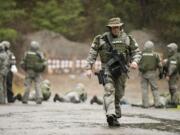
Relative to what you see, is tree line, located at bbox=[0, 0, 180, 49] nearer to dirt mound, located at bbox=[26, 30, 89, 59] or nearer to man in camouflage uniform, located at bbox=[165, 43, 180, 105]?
dirt mound, located at bbox=[26, 30, 89, 59]

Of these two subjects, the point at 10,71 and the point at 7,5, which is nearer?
the point at 10,71

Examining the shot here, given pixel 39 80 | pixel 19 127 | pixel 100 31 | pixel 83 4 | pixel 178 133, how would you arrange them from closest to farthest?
1. pixel 178 133
2. pixel 19 127
3. pixel 39 80
4. pixel 100 31
5. pixel 83 4

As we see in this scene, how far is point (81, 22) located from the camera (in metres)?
51.2

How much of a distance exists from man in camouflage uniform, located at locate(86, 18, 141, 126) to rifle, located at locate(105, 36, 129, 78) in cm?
6

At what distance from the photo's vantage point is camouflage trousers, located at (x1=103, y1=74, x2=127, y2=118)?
13.2 meters

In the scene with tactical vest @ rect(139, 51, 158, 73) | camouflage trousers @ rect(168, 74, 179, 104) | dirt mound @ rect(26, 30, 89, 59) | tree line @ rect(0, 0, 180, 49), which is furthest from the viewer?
tree line @ rect(0, 0, 180, 49)

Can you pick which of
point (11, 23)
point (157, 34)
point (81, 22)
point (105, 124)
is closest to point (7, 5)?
point (11, 23)

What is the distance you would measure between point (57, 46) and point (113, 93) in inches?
1297

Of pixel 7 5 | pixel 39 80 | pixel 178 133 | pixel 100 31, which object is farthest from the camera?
pixel 100 31

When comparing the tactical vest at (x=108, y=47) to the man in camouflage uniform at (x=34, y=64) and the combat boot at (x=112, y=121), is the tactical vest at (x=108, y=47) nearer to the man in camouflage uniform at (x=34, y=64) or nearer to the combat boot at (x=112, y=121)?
the combat boot at (x=112, y=121)

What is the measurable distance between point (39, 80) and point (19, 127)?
10.3 metres

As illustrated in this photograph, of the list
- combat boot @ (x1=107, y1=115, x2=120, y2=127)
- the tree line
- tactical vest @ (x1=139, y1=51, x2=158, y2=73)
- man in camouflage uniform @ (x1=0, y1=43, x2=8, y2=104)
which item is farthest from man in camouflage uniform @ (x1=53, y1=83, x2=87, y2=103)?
the tree line

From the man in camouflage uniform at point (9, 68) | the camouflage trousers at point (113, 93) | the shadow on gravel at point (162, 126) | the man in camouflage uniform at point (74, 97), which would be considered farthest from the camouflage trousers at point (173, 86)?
the camouflage trousers at point (113, 93)

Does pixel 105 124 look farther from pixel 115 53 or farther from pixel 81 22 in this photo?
pixel 81 22
